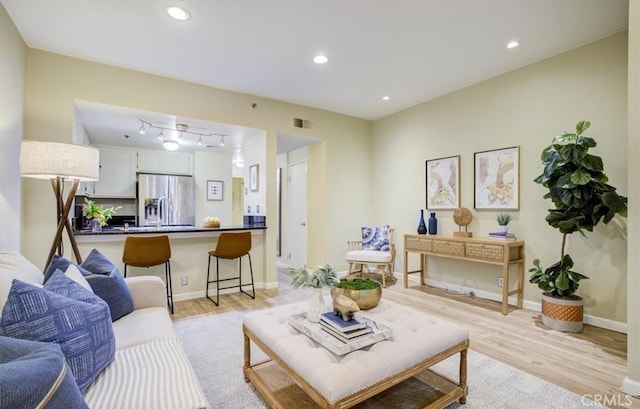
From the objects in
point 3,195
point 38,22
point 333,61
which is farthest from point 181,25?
point 3,195

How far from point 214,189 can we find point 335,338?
5529mm

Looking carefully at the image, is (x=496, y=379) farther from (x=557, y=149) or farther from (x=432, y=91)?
(x=432, y=91)

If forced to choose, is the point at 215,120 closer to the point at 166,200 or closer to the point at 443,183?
the point at 166,200

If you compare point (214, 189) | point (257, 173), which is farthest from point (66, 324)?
point (214, 189)

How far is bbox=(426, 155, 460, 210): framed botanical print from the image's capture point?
14.0 feet

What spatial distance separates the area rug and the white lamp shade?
1.68 m

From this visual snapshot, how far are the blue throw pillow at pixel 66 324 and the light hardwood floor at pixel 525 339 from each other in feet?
6.96

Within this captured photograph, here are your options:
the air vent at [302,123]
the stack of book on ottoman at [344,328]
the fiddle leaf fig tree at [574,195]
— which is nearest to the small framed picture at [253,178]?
the air vent at [302,123]

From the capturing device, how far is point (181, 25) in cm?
269

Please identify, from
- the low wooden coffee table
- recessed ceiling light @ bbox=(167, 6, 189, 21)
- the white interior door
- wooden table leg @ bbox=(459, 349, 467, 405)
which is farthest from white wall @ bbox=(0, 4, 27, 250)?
the white interior door

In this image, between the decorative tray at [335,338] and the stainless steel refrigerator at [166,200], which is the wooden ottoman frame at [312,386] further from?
the stainless steel refrigerator at [166,200]

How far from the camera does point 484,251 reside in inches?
139

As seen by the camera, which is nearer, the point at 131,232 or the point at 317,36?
the point at 317,36

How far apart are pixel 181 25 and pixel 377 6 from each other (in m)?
1.68
